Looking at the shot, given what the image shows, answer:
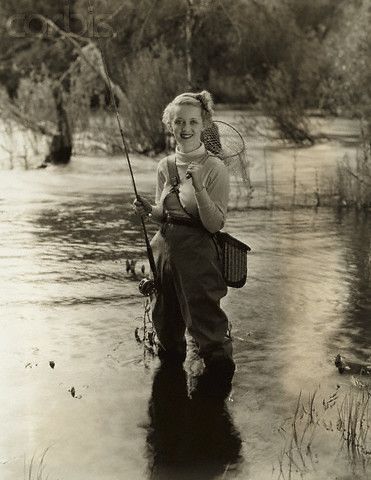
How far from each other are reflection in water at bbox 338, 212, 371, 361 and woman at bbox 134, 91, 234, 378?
1.34 m

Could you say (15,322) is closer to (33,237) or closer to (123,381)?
(123,381)

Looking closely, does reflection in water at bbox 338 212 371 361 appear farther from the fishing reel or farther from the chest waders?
the fishing reel

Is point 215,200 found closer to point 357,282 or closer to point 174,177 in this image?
point 174,177

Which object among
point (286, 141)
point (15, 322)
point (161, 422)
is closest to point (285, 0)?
point (286, 141)

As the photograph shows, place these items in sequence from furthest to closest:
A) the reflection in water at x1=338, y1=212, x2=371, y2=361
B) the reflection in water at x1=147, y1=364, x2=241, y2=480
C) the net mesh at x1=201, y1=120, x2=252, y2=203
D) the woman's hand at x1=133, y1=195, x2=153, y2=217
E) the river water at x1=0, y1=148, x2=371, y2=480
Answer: the reflection in water at x1=338, y1=212, x2=371, y2=361, the net mesh at x1=201, y1=120, x2=252, y2=203, the woman's hand at x1=133, y1=195, x2=153, y2=217, the river water at x1=0, y1=148, x2=371, y2=480, the reflection in water at x1=147, y1=364, x2=241, y2=480

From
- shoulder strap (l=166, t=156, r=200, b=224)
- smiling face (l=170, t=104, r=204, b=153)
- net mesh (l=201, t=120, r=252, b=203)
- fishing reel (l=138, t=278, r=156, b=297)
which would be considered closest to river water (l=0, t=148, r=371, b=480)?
fishing reel (l=138, t=278, r=156, b=297)

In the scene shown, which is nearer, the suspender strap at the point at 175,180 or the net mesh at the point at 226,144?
the suspender strap at the point at 175,180

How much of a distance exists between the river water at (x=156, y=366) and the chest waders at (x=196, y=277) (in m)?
0.35

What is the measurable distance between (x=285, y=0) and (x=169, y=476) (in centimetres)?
2471

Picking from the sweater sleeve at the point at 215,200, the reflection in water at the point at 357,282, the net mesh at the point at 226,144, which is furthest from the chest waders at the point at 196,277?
the reflection in water at the point at 357,282

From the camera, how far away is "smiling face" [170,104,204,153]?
5.49 meters

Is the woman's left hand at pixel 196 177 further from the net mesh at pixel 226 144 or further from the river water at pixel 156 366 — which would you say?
the river water at pixel 156 366

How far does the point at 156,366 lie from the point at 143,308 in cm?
145

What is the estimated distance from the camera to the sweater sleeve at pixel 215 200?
→ 537cm
